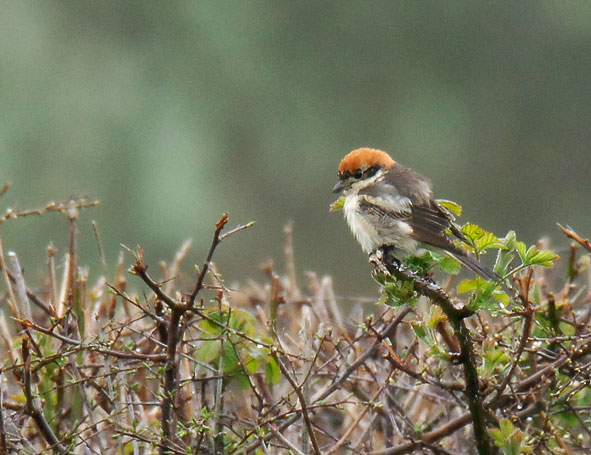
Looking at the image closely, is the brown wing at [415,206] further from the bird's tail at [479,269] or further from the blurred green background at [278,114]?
the blurred green background at [278,114]

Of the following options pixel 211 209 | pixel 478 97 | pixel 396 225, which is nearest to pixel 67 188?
pixel 211 209

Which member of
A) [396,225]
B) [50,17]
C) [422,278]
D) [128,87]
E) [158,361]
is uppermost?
[50,17]

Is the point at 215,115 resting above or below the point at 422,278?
above

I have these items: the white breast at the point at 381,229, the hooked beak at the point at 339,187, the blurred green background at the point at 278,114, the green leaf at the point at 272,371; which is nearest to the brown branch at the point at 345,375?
the green leaf at the point at 272,371

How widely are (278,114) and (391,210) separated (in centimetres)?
900

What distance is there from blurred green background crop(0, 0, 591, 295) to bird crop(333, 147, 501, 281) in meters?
6.17

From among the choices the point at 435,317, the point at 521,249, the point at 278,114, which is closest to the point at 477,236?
the point at 521,249

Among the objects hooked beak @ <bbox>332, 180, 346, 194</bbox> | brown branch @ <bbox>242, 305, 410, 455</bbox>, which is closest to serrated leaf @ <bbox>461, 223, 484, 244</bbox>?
brown branch @ <bbox>242, 305, 410, 455</bbox>

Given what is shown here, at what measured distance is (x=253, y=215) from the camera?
12305mm

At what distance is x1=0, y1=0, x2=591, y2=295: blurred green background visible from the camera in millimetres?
11383

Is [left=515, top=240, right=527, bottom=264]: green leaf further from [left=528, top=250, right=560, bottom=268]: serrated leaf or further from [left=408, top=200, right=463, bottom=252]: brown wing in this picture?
[left=408, top=200, right=463, bottom=252]: brown wing

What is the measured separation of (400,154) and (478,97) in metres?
1.71

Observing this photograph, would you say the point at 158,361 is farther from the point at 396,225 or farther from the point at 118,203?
the point at 118,203

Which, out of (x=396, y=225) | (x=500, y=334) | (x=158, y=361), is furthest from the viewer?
(x=396, y=225)
